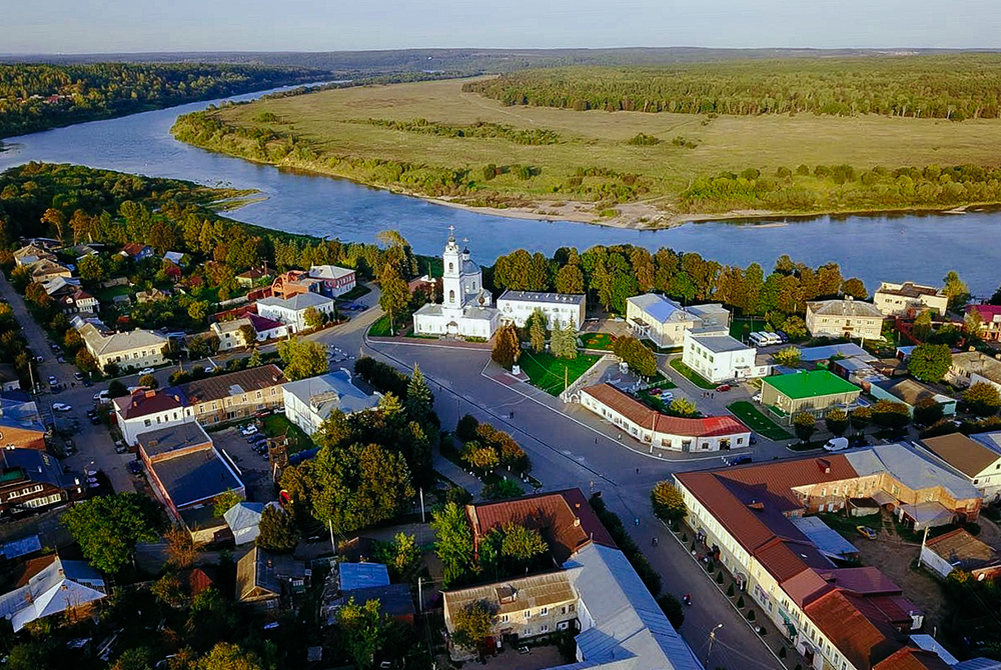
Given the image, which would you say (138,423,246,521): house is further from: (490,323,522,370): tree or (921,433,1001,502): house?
(921,433,1001,502): house

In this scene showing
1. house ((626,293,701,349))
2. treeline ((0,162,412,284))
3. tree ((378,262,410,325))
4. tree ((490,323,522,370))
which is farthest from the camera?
treeline ((0,162,412,284))

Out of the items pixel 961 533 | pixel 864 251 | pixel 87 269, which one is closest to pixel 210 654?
pixel 961 533

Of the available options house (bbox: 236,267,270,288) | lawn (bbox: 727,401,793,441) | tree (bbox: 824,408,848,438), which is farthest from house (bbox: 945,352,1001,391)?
house (bbox: 236,267,270,288)

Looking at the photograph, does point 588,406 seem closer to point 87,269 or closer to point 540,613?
point 540,613

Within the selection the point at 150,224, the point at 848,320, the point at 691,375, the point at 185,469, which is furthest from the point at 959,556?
the point at 150,224

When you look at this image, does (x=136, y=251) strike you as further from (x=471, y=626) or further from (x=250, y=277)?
(x=471, y=626)

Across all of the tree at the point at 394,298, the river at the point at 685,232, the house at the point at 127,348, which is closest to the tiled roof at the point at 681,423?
the tree at the point at 394,298
